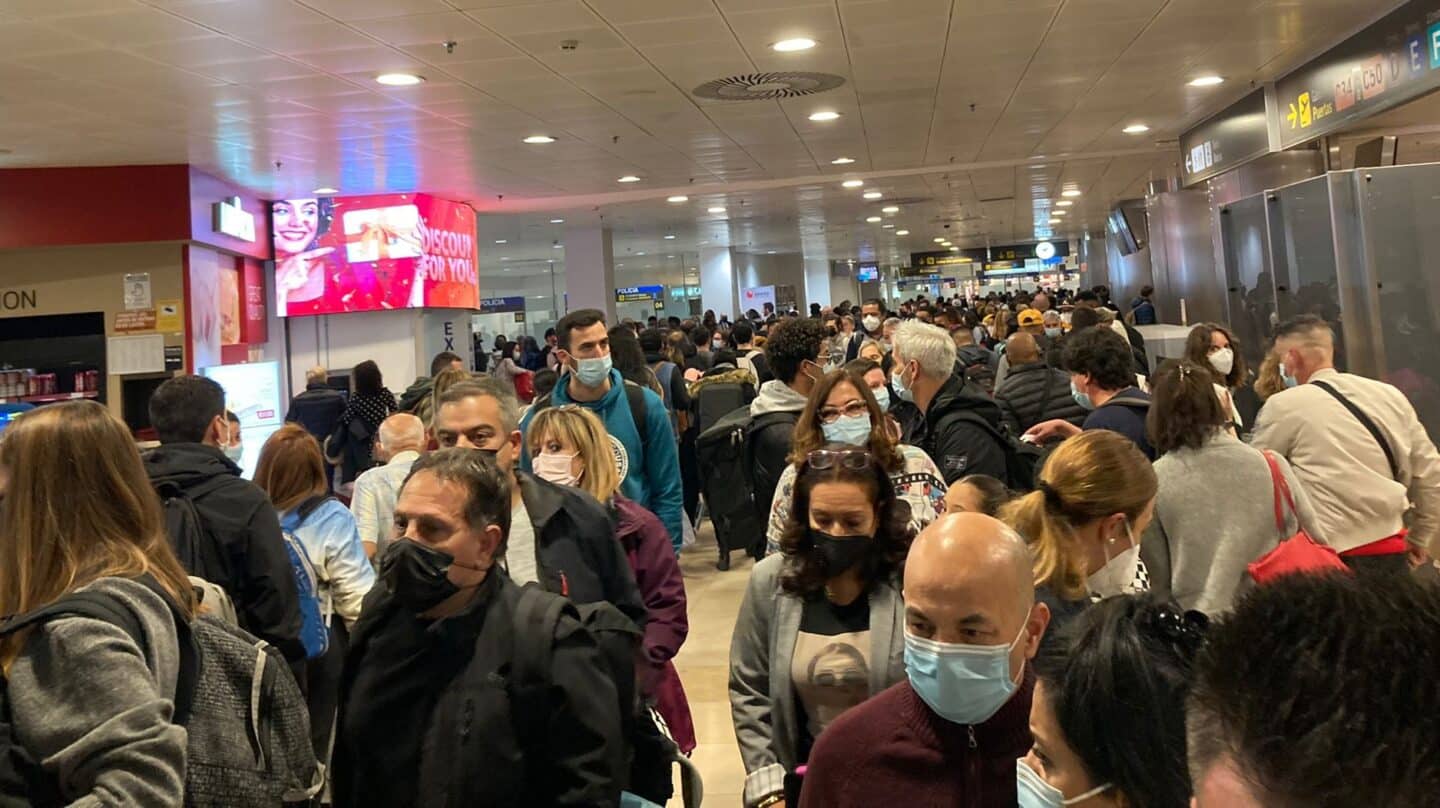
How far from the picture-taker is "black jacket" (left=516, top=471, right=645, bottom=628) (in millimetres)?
2797

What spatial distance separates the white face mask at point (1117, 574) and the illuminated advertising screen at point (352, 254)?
1085 centimetres

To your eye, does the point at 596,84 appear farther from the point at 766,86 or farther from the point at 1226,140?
the point at 1226,140

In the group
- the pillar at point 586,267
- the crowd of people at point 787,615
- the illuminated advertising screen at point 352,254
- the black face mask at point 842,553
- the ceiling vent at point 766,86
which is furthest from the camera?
the pillar at point 586,267

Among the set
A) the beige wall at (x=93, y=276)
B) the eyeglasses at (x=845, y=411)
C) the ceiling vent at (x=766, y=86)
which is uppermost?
the ceiling vent at (x=766, y=86)

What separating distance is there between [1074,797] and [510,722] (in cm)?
104

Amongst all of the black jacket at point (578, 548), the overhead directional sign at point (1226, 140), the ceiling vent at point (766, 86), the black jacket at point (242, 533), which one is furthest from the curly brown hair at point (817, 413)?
the overhead directional sign at point (1226, 140)

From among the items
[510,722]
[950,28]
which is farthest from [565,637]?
[950,28]

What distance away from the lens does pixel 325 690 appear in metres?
3.80

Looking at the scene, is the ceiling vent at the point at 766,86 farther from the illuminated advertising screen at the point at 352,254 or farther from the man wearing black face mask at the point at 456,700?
the man wearing black face mask at the point at 456,700

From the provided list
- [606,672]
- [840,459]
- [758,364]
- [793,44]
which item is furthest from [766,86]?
[606,672]

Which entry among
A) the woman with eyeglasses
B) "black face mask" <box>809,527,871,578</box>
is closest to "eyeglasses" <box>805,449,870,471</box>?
the woman with eyeglasses

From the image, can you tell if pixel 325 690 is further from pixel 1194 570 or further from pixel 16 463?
pixel 1194 570

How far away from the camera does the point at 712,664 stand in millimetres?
5859

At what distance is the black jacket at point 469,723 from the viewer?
76.2 inches
